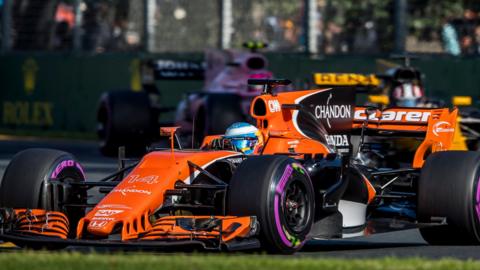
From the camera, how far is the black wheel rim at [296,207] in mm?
8461

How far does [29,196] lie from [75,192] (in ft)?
1.61

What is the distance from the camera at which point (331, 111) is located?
1030cm

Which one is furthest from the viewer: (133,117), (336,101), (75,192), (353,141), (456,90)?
(456,90)

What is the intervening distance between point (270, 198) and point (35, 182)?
72.5 inches

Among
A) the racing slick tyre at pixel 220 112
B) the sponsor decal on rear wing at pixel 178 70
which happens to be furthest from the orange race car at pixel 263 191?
the sponsor decal on rear wing at pixel 178 70

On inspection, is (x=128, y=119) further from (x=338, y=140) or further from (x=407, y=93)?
(x=338, y=140)

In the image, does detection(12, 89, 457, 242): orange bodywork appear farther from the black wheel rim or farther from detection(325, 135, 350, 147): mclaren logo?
the black wheel rim

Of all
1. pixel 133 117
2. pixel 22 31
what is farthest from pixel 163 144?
pixel 22 31

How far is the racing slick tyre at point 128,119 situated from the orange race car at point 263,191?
9.02 metres

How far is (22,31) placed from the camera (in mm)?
24906

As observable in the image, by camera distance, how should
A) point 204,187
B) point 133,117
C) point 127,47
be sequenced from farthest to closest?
point 127,47, point 133,117, point 204,187

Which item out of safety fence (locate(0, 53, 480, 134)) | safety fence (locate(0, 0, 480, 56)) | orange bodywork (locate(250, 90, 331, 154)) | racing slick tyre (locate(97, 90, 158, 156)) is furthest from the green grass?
safety fence (locate(0, 53, 480, 134))

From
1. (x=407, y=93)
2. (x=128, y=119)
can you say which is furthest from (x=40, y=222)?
(x=128, y=119)

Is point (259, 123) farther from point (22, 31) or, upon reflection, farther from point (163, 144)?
point (22, 31)
